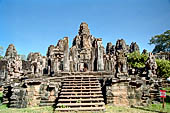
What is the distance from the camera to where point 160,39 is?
3312 centimetres

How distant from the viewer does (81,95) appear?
24.6 feet

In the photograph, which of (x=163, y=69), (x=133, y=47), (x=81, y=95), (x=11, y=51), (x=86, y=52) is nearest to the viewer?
(x=81, y=95)

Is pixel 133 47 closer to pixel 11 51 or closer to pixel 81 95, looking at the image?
pixel 11 51

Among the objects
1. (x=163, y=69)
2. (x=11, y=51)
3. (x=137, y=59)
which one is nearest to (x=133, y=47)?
(x=137, y=59)

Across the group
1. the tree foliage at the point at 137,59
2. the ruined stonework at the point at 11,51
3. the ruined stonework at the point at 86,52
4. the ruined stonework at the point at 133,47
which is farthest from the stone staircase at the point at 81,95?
the ruined stonework at the point at 133,47

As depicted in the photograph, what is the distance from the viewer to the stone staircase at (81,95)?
6781 millimetres

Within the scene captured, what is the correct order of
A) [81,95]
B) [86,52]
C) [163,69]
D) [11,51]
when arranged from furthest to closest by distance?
1. [11,51]
2. [86,52]
3. [163,69]
4. [81,95]

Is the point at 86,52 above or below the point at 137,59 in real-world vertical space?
above

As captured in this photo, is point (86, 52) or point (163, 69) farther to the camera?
point (86, 52)

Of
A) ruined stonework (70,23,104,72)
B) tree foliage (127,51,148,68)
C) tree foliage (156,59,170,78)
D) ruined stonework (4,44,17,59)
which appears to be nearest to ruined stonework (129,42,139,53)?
ruined stonework (70,23,104,72)

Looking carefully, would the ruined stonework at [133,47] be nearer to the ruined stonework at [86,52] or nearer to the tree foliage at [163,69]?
the ruined stonework at [86,52]

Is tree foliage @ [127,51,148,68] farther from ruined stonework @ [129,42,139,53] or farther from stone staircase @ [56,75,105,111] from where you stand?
ruined stonework @ [129,42,139,53]

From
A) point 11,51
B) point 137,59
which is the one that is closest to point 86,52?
point 137,59

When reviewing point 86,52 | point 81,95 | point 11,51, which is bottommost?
point 81,95
